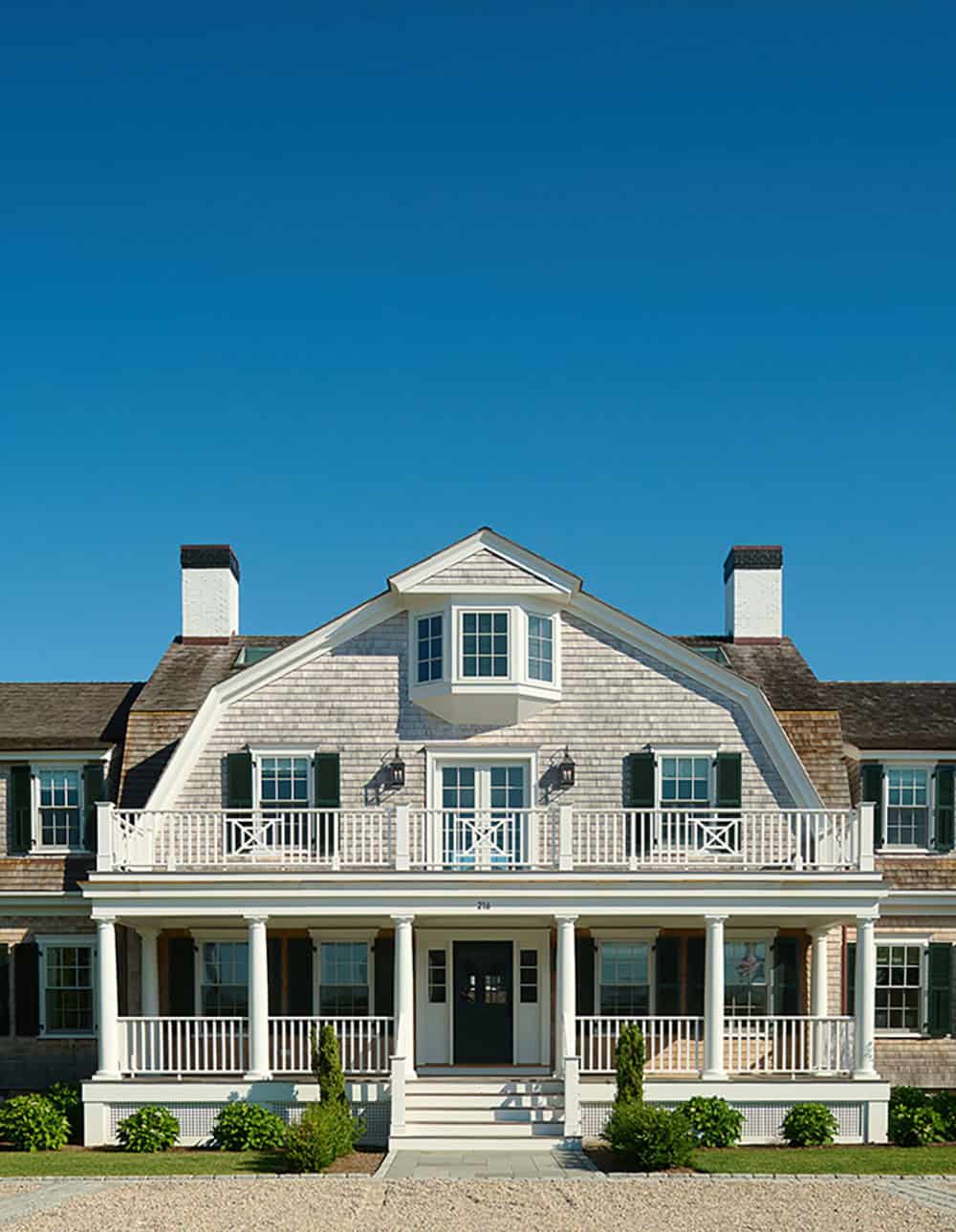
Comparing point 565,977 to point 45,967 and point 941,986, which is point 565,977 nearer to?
point 941,986

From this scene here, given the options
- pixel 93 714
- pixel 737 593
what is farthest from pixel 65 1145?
pixel 737 593

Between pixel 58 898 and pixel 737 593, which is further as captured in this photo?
pixel 737 593

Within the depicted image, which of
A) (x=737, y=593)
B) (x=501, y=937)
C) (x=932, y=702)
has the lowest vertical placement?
(x=501, y=937)

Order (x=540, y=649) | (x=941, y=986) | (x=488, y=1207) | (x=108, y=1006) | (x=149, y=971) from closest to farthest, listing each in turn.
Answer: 1. (x=488, y=1207)
2. (x=108, y=1006)
3. (x=149, y=971)
4. (x=540, y=649)
5. (x=941, y=986)

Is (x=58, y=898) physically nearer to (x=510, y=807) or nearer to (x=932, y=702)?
(x=510, y=807)

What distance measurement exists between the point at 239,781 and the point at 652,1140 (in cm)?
940

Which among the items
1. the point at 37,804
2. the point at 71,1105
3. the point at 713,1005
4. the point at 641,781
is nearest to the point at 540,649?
the point at 641,781

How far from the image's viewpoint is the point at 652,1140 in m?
18.5

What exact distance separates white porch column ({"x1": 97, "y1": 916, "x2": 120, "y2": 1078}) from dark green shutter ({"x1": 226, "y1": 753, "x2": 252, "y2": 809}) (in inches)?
119

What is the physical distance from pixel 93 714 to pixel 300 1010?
6.96 m

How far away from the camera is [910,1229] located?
1525 centimetres

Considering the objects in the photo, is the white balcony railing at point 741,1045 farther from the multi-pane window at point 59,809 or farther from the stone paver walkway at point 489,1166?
the multi-pane window at point 59,809

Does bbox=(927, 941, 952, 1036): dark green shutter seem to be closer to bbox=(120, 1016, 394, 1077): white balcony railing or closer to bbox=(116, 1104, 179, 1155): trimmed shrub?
bbox=(120, 1016, 394, 1077): white balcony railing

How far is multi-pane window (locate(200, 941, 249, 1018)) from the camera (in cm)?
2398
